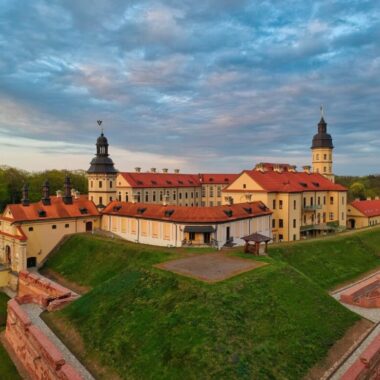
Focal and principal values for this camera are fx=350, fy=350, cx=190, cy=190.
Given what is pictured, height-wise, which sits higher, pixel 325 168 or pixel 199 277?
pixel 325 168

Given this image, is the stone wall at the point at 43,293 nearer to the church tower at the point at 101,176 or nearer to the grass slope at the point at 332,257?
the church tower at the point at 101,176

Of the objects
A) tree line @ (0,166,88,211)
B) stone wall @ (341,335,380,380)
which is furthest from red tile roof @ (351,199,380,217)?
tree line @ (0,166,88,211)

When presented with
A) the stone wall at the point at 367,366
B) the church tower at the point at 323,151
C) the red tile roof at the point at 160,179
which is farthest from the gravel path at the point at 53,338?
the church tower at the point at 323,151

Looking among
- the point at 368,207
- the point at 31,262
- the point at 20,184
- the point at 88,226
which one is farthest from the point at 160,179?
the point at 368,207

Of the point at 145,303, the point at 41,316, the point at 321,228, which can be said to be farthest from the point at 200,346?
the point at 321,228

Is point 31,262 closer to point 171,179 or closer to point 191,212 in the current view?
point 191,212

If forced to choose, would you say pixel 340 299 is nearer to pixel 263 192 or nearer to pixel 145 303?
pixel 145 303

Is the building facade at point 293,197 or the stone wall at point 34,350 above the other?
the building facade at point 293,197
